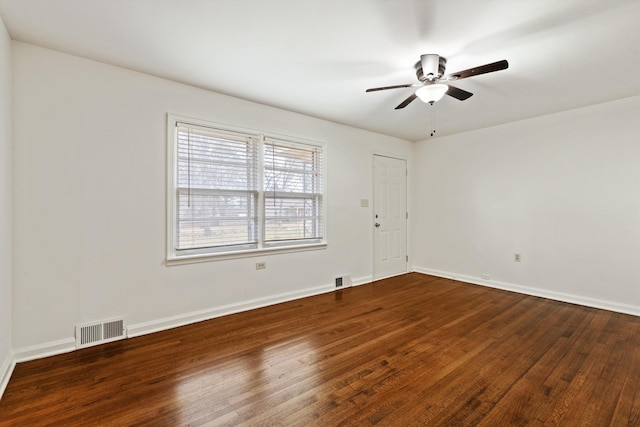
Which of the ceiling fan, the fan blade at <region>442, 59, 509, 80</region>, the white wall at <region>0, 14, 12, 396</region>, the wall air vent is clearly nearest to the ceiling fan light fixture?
the ceiling fan

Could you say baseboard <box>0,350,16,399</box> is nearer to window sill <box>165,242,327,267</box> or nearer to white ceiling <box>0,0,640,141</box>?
window sill <box>165,242,327,267</box>

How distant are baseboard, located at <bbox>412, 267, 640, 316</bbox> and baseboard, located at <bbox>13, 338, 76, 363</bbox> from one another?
16.5 ft

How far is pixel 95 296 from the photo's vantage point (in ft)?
8.38

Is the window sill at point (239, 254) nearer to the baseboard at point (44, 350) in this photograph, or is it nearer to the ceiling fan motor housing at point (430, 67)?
the baseboard at point (44, 350)

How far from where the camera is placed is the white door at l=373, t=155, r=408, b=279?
4871 mm

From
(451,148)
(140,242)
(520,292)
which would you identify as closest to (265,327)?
(140,242)

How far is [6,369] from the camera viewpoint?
2.02 meters

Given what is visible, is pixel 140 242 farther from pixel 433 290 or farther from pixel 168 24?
pixel 433 290

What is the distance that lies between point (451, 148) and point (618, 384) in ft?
A: 12.4

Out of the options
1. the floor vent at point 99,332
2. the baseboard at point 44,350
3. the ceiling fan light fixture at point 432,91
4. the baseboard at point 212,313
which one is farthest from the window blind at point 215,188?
the ceiling fan light fixture at point 432,91

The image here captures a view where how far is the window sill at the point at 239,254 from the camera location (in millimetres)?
2969

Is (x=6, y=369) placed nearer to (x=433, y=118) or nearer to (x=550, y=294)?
(x=433, y=118)

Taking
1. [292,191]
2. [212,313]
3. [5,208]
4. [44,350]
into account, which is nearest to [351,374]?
[212,313]

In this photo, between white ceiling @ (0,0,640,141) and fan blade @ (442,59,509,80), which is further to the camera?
fan blade @ (442,59,509,80)
